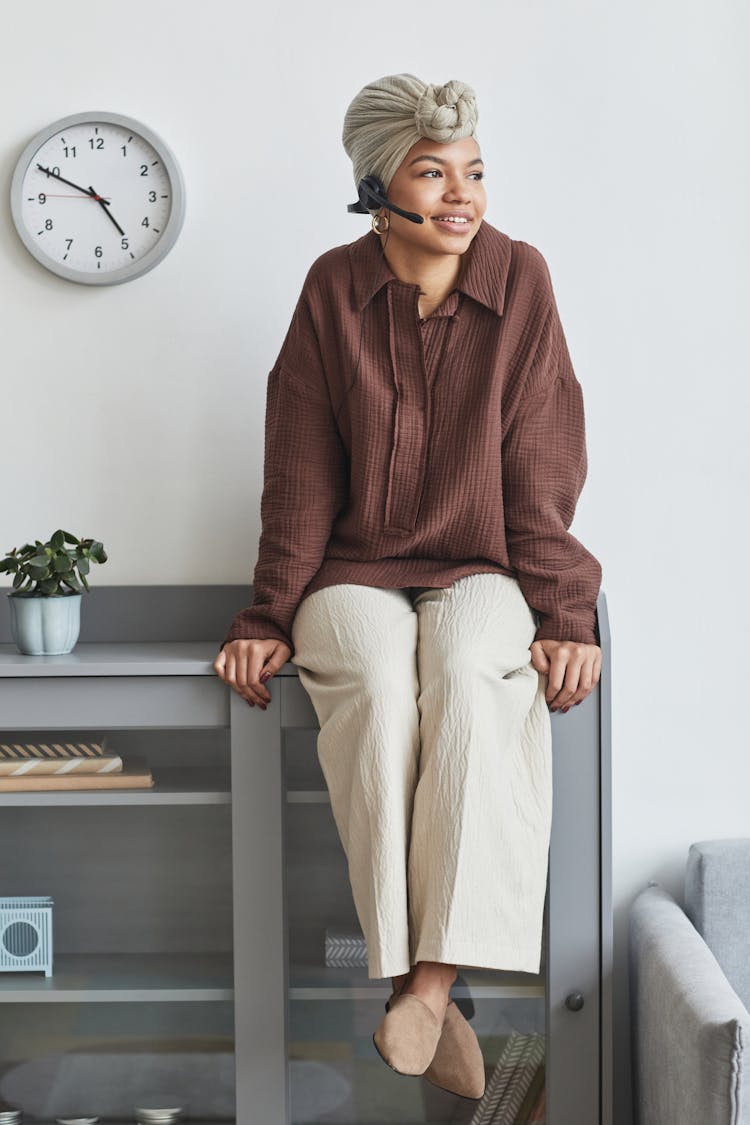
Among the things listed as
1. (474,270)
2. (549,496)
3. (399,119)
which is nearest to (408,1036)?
(549,496)

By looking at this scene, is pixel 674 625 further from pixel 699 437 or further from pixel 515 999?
pixel 515 999

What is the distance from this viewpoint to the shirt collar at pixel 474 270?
161cm

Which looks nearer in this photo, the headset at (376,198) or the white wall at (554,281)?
the headset at (376,198)

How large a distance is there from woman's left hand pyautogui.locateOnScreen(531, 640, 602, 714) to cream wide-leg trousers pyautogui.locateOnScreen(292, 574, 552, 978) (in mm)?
14

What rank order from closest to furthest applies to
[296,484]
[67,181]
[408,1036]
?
[408,1036]
[296,484]
[67,181]

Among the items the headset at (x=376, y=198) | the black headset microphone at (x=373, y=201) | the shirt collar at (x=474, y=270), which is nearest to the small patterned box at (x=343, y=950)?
the black headset microphone at (x=373, y=201)

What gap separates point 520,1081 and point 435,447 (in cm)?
83

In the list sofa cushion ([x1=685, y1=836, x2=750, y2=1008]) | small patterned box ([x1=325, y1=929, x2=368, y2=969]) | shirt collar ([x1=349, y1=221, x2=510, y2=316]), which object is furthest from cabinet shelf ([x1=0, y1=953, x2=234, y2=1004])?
shirt collar ([x1=349, y1=221, x2=510, y2=316])

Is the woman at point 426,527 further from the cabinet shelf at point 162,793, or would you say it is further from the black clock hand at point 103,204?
the black clock hand at point 103,204

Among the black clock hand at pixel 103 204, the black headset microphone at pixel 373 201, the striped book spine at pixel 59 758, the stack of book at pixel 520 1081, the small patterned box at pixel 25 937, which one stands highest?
the black clock hand at pixel 103 204

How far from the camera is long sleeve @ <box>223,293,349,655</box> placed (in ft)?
5.33

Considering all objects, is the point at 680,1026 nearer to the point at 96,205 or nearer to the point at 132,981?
the point at 132,981

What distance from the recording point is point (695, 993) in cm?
140

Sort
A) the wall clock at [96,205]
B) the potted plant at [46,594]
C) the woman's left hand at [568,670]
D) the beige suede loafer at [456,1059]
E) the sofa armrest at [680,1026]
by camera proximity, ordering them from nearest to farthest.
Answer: the sofa armrest at [680,1026]
the beige suede loafer at [456,1059]
the woman's left hand at [568,670]
the potted plant at [46,594]
the wall clock at [96,205]
